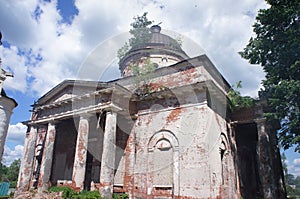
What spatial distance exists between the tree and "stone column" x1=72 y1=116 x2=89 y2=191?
9.86 m

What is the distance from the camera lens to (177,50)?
2056 cm

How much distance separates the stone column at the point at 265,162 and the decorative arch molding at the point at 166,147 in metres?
4.86

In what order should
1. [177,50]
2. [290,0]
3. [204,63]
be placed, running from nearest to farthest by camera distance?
1. [290,0]
2. [204,63]
3. [177,50]

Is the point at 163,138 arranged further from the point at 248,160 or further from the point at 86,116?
the point at 248,160

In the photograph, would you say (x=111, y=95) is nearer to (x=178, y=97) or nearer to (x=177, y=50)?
(x=178, y=97)

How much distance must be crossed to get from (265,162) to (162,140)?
5.65m

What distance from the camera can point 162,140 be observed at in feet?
39.3

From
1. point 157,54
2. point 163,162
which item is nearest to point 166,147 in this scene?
point 163,162

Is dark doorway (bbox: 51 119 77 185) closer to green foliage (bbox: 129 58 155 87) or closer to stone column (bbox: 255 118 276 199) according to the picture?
green foliage (bbox: 129 58 155 87)

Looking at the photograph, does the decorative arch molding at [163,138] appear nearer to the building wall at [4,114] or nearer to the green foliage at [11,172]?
the building wall at [4,114]

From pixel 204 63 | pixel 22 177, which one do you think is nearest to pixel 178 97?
pixel 204 63

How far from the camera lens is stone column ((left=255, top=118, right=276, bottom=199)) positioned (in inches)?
466

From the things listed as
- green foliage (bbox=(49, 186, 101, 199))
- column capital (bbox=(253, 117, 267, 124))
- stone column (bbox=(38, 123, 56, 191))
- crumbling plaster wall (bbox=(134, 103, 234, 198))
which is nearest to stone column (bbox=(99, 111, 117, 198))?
green foliage (bbox=(49, 186, 101, 199))

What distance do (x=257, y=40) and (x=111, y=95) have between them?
8.85 meters
